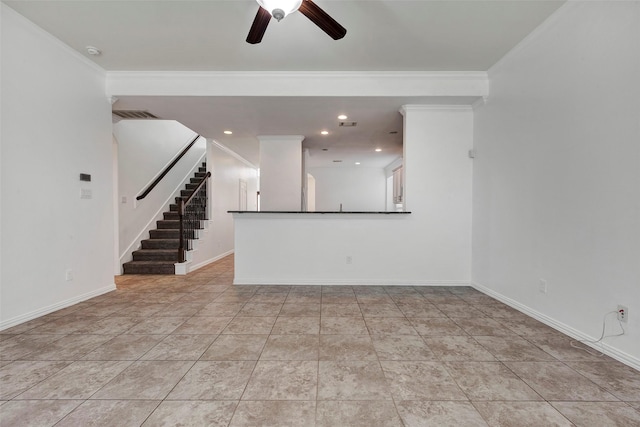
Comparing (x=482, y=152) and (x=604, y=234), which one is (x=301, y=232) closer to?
(x=482, y=152)

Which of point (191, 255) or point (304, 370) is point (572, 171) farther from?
point (191, 255)

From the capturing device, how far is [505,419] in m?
1.36

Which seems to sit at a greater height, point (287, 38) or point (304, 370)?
point (287, 38)

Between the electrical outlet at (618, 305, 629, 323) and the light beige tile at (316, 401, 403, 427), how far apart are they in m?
1.84

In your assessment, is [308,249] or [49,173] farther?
[308,249]

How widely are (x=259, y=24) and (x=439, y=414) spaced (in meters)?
2.88

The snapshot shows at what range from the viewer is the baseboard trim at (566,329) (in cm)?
185

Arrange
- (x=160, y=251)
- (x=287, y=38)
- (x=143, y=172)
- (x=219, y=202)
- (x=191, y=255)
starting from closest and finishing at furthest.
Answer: (x=287, y=38) < (x=160, y=251) < (x=191, y=255) < (x=143, y=172) < (x=219, y=202)

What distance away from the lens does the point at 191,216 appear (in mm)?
5551

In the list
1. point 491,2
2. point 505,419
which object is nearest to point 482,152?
point 491,2

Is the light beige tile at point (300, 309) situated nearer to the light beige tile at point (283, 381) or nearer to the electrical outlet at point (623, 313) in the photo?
the light beige tile at point (283, 381)

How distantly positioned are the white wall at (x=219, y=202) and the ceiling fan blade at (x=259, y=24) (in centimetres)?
400

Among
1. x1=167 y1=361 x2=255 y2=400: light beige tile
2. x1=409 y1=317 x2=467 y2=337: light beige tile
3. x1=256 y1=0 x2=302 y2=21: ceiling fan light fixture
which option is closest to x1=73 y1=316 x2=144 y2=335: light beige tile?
x1=167 y1=361 x2=255 y2=400: light beige tile

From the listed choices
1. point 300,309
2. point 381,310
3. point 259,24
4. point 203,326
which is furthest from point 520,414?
point 259,24
